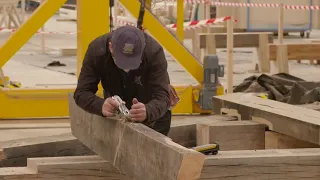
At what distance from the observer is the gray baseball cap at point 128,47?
190 inches

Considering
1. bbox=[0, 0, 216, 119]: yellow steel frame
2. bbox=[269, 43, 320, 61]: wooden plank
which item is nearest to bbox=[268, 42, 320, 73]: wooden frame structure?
bbox=[269, 43, 320, 61]: wooden plank

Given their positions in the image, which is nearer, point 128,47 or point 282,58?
point 128,47

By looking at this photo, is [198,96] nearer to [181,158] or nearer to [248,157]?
[248,157]

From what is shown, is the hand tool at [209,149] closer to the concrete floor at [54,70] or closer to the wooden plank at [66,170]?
the wooden plank at [66,170]

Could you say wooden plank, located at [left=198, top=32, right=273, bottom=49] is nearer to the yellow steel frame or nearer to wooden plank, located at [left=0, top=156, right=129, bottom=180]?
the yellow steel frame

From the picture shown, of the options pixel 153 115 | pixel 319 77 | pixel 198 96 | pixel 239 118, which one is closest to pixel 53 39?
pixel 319 77

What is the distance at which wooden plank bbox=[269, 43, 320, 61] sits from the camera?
12438 millimetres

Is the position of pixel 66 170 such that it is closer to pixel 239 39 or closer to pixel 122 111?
pixel 122 111

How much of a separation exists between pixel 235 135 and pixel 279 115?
1.17 ft

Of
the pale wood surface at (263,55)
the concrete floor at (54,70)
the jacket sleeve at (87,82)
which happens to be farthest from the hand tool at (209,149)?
the pale wood surface at (263,55)

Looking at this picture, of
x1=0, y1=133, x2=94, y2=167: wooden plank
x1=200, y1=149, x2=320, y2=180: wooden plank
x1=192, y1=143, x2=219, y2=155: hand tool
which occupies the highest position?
x1=192, y1=143, x2=219, y2=155: hand tool

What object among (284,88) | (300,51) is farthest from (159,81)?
(300,51)

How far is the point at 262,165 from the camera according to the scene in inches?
189

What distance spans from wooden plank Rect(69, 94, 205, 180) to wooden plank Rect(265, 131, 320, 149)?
1383 mm
